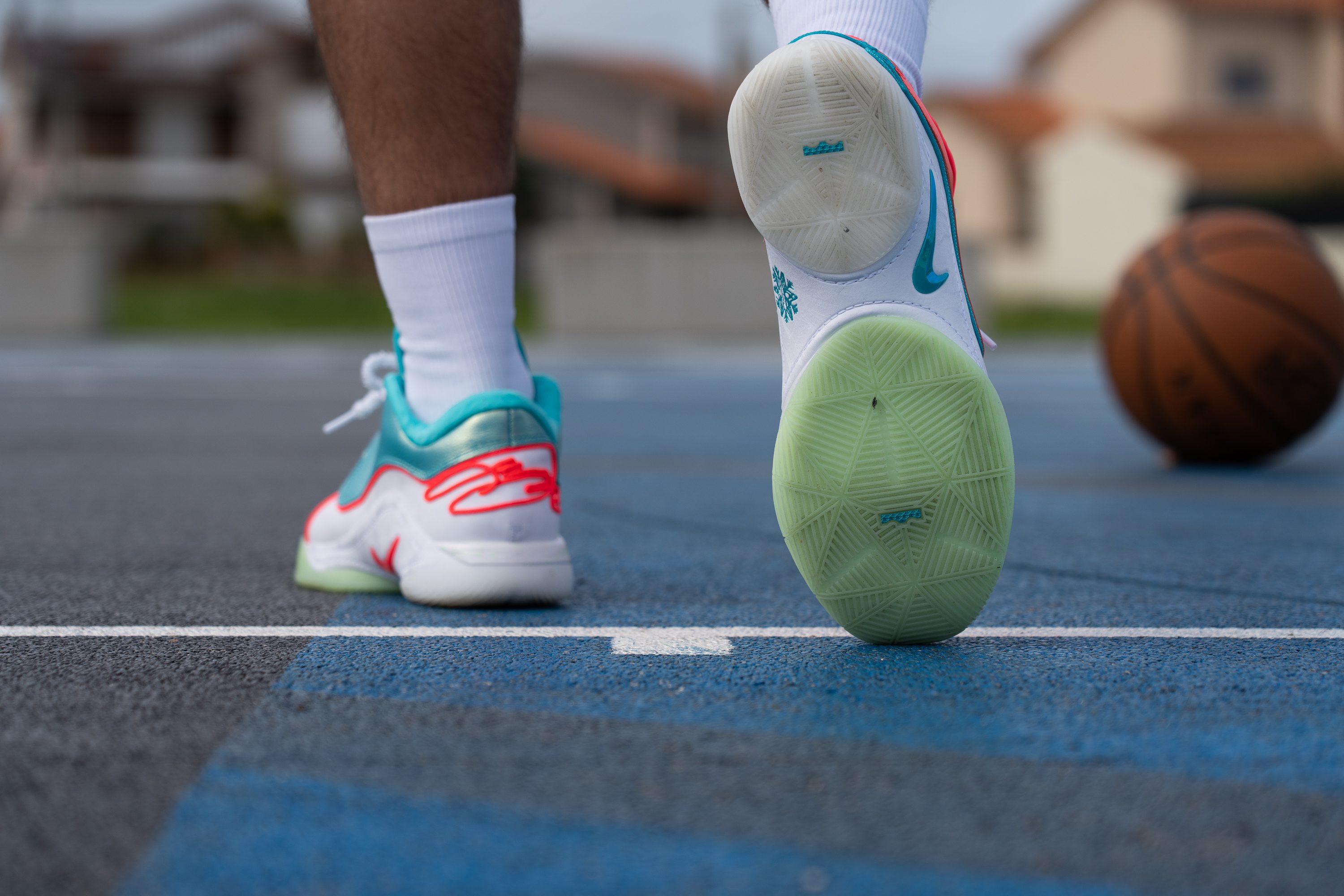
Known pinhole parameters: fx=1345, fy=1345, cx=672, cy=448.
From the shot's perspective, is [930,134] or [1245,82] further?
[1245,82]

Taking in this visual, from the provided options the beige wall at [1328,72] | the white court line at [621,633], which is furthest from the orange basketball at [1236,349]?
the beige wall at [1328,72]

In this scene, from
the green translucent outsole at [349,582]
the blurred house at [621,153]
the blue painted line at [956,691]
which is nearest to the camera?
the blue painted line at [956,691]

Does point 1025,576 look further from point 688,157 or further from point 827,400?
point 688,157

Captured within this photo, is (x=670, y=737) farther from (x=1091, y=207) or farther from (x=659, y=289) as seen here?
(x=1091, y=207)

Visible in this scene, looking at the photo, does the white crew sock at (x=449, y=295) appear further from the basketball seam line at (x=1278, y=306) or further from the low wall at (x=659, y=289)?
the low wall at (x=659, y=289)

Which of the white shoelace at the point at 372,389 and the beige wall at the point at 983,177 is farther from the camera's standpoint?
the beige wall at the point at 983,177

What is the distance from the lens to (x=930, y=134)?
1.35 meters

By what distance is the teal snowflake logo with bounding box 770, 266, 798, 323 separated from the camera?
1334mm

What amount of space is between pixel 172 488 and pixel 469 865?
91.7 inches

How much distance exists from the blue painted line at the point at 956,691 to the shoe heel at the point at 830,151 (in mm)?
395

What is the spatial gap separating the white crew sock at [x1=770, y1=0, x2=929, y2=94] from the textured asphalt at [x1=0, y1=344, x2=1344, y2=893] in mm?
620

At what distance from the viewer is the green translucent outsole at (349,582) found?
68.6 inches

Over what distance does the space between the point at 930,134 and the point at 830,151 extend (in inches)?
5.6

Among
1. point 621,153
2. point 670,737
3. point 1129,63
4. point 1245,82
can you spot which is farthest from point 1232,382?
point 621,153
